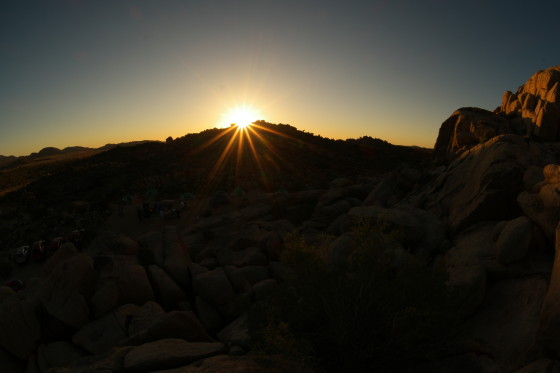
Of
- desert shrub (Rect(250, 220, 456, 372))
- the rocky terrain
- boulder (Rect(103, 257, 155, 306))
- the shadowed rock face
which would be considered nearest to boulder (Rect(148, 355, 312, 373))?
the rocky terrain

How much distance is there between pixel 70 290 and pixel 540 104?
2276cm

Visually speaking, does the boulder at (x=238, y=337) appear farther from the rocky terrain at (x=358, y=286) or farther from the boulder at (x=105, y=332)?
the boulder at (x=105, y=332)

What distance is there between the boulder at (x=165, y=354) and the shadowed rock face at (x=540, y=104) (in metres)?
18.6

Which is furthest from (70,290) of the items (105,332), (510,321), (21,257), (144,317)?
(21,257)

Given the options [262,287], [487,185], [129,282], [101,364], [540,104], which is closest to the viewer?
[101,364]

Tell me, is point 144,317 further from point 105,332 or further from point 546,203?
point 546,203

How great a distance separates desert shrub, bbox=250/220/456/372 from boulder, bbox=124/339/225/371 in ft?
3.86

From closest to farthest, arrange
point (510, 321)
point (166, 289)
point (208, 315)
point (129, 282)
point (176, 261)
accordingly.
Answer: point (510, 321) → point (129, 282) → point (208, 315) → point (166, 289) → point (176, 261)

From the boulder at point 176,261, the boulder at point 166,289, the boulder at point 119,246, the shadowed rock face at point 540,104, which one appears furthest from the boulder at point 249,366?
the shadowed rock face at point 540,104

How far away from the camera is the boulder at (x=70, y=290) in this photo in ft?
29.7

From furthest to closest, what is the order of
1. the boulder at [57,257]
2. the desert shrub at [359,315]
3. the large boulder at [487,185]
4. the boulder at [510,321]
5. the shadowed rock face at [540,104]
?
the shadowed rock face at [540,104]
the large boulder at [487,185]
the boulder at [57,257]
the boulder at [510,321]
the desert shrub at [359,315]

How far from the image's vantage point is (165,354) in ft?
20.0

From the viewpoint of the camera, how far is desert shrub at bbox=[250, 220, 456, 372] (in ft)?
18.6

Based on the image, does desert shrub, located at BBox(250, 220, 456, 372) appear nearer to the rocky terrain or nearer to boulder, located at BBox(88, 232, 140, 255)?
the rocky terrain
